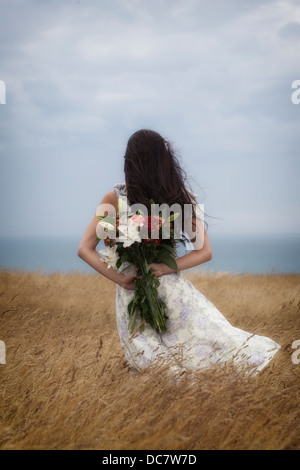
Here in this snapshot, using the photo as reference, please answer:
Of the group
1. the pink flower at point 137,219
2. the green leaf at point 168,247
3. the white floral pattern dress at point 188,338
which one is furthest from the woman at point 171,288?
the pink flower at point 137,219

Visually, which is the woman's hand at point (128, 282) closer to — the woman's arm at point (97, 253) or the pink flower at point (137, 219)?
the woman's arm at point (97, 253)

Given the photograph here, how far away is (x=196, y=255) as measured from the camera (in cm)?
361

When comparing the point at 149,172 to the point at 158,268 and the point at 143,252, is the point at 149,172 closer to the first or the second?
the point at 143,252

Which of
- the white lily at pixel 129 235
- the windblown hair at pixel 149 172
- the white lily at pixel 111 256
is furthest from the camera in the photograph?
the windblown hair at pixel 149 172

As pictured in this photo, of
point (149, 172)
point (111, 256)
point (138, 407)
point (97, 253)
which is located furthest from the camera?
point (97, 253)

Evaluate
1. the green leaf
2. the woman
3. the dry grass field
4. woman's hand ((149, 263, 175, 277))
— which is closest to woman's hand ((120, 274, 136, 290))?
the woman

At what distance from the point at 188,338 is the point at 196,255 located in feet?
2.10

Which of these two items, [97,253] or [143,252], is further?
[97,253]

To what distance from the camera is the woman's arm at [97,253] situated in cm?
354

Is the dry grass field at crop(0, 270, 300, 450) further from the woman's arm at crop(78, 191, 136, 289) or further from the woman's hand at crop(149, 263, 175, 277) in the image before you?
the woman's hand at crop(149, 263, 175, 277)

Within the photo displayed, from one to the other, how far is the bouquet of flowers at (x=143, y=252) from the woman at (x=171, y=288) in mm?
73

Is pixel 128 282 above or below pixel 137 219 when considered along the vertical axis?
below

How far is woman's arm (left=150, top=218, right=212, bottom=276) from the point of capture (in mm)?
3495

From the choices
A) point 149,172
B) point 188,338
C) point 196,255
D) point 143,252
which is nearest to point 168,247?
point 143,252
